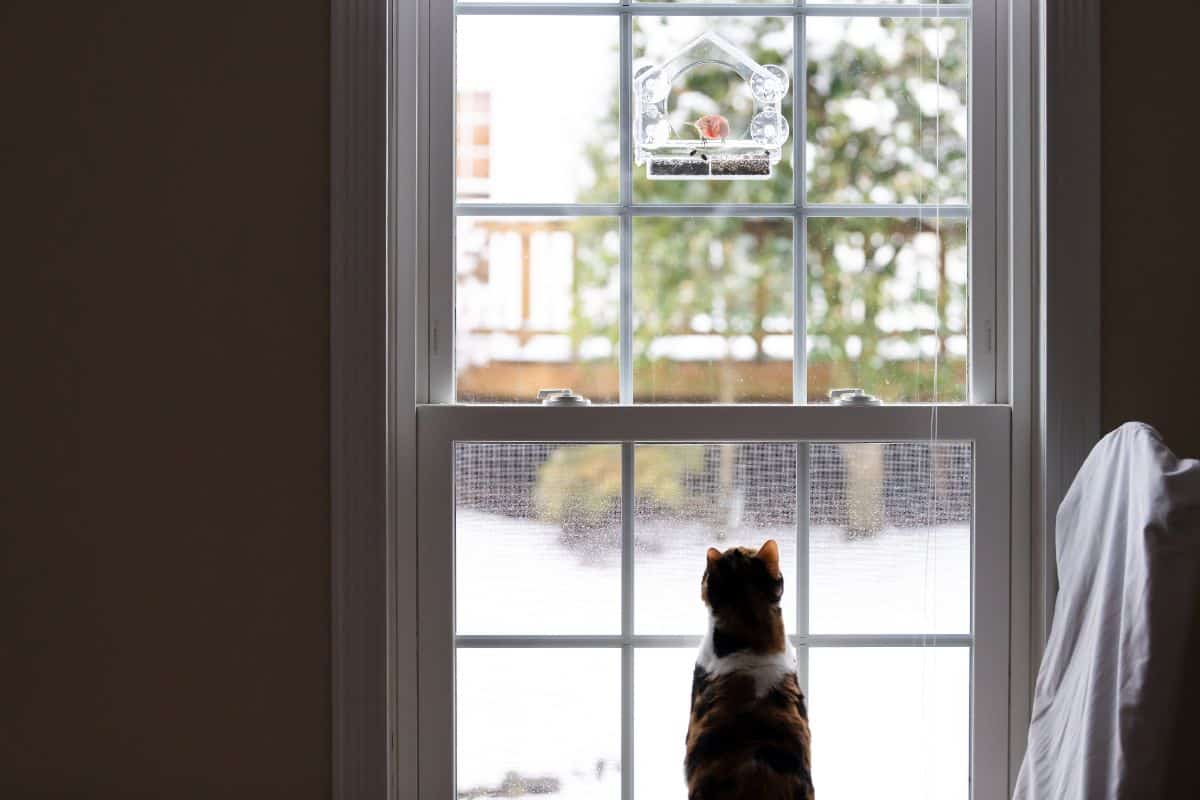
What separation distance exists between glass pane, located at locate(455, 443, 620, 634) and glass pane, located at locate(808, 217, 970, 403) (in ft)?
1.28

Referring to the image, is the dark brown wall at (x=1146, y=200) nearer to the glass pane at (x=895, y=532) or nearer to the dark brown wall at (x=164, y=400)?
the glass pane at (x=895, y=532)

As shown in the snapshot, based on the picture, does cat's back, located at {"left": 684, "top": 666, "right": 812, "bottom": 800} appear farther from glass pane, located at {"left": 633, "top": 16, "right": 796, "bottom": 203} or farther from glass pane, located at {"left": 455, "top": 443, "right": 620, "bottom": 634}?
glass pane, located at {"left": 633, "top": 16, "right": 796, "bottom": 203}

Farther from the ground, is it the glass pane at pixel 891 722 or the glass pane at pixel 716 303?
the glass pane at pixel 716 303

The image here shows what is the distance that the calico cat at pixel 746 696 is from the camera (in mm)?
1210

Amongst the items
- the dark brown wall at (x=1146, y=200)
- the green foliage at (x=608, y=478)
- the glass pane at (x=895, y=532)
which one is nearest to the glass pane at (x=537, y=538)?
the green foliage at (x=608, y=478)

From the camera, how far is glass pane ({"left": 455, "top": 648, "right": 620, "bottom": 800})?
4.98ft

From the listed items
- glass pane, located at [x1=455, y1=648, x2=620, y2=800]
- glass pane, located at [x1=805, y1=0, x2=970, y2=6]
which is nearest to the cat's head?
glass pane, located at [x1=455, y1=648, x2=620, y2=800]

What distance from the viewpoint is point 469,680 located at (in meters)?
1.52

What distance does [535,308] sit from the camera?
1.54 m

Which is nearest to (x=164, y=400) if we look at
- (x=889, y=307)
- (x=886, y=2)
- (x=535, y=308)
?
(x=535, y=308)

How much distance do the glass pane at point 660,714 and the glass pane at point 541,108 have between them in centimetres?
74

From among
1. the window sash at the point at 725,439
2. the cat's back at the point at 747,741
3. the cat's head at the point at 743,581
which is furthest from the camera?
the window sash at the point at 725,439

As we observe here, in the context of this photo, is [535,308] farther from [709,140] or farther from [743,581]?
[743,581]

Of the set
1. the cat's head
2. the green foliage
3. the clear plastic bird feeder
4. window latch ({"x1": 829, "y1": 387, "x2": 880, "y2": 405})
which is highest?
the clear plastic bird feeder
